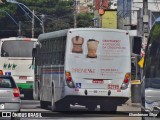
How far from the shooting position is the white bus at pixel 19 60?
35844 mm

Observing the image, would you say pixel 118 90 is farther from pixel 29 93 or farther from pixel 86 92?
pixel 29 93

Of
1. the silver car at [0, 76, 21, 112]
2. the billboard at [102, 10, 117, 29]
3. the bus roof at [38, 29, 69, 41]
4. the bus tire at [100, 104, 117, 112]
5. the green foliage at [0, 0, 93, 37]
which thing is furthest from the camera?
the green foliage at [0, 0, 93, 37]

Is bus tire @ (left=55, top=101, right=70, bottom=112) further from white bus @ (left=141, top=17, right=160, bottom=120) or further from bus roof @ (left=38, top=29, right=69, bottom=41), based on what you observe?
white bus @ (left=141, top=17, right=160, bottom=120)

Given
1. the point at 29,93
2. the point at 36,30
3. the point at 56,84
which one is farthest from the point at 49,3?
the point at 56,84

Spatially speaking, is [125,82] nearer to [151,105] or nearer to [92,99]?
[92,99]

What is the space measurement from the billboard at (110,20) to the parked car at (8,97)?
45.8 meters

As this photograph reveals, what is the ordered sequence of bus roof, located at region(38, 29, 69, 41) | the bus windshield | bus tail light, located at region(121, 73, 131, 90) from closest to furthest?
bus tail light, located at region(121, 73, 131, 90) → bus roof, located at region(38, 29, 69, 41) → the bus windshield

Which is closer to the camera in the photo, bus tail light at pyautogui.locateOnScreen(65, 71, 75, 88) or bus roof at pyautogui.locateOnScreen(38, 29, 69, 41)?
bus tail light at pyautogui.locateOnScreen(65, 71, 75, 88)

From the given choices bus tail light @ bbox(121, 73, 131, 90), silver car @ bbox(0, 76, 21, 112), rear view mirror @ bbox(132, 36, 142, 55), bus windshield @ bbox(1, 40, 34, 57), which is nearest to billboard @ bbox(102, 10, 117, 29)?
bus windshield @ bbox(1, 40, 34, 57)

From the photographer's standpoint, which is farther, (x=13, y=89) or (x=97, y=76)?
(x=97, y=76)

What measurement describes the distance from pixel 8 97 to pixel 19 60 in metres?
15.4

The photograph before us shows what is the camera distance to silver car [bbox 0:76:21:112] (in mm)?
20516

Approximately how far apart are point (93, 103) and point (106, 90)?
3.61 ft

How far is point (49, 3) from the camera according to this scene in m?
92.8
